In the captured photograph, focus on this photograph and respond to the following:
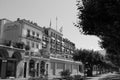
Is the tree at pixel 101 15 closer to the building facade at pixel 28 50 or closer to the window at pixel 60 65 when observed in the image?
the building facade at pixel 28 50

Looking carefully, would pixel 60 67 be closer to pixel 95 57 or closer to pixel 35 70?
pixel 95 57

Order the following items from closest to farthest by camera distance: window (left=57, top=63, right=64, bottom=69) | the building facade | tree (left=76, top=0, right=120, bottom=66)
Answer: tree (left=76, top=0, right=120, bottom=66), the building facade, window (left=57, top=63, right=64, bottom=69)

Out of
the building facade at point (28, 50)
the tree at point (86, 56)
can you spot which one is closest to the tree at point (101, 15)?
the building facade at point (28, 50)

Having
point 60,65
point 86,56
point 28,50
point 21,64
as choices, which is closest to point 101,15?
point 21,64

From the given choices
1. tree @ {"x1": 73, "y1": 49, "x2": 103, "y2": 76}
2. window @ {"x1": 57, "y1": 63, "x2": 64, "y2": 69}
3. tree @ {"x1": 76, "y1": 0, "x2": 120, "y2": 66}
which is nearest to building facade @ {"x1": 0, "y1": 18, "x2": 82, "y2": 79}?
window @ {"x1": 57, "y1": 63, "x2": 64, "y2": 69}

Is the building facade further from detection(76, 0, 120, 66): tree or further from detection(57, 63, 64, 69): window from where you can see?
detection(76, 0, 120, 66): tree

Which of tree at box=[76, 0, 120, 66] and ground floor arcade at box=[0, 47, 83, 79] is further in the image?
ground floor arcade at box=[0, 47, 83, 79]

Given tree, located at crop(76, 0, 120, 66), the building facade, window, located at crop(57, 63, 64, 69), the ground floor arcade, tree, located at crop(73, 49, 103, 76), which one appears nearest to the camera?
tree, located at crop(76, 0, 120, 66)

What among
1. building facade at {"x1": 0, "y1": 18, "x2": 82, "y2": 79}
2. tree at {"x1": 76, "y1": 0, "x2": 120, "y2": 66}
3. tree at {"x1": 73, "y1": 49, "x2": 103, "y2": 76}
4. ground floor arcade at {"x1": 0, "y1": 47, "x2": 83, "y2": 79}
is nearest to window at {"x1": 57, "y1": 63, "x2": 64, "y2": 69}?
building facade at {"x1": 0, "y1": 18, "x2": 82, "y2": 79}

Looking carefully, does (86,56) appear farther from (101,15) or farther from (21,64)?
(101,15)

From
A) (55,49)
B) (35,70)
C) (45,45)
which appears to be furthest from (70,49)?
(35,70)

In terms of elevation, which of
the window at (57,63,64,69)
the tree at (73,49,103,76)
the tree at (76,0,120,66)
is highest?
the tree at (76,0,120,66)

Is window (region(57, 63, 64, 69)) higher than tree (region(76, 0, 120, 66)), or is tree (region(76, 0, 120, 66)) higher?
tree (region(76, 0, 120, 66))

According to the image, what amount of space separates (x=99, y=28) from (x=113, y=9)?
2.44 meters
